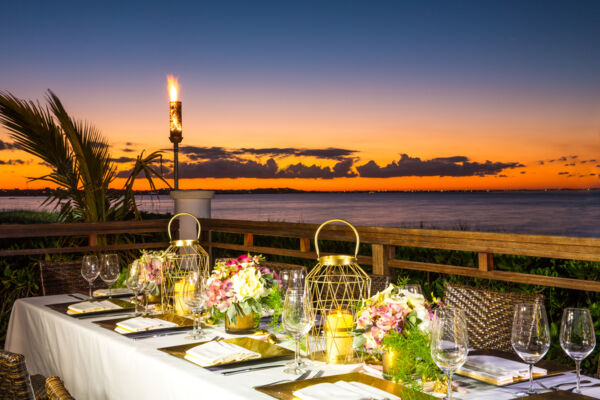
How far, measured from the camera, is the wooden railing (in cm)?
287

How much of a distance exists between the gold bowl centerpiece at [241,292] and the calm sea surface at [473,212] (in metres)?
17.4

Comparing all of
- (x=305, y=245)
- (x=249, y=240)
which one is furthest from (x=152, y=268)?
(x=249, y=240)

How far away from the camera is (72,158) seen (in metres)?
5.79

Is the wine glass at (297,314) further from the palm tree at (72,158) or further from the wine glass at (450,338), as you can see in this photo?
the palm tree at (72,158)

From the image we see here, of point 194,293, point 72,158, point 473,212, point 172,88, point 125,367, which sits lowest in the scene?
point 473,212

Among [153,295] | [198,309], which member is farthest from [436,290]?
[198,309]

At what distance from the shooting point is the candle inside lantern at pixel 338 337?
6.00 ft

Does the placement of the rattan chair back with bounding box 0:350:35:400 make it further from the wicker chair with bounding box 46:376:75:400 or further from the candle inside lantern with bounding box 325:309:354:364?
the candle inside lantern with bounding box 325:309:354:364

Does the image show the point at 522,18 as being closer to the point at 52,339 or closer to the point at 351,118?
the point at 351,118

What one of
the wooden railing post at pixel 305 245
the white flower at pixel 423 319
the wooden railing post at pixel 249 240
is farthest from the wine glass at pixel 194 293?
the wooden railing post at pixel 249 240

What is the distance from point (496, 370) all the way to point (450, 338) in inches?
14.4

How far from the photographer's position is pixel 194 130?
1177 centimetres

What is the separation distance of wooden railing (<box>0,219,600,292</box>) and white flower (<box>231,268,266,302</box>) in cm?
149

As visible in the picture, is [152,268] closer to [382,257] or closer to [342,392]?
[342,392]
